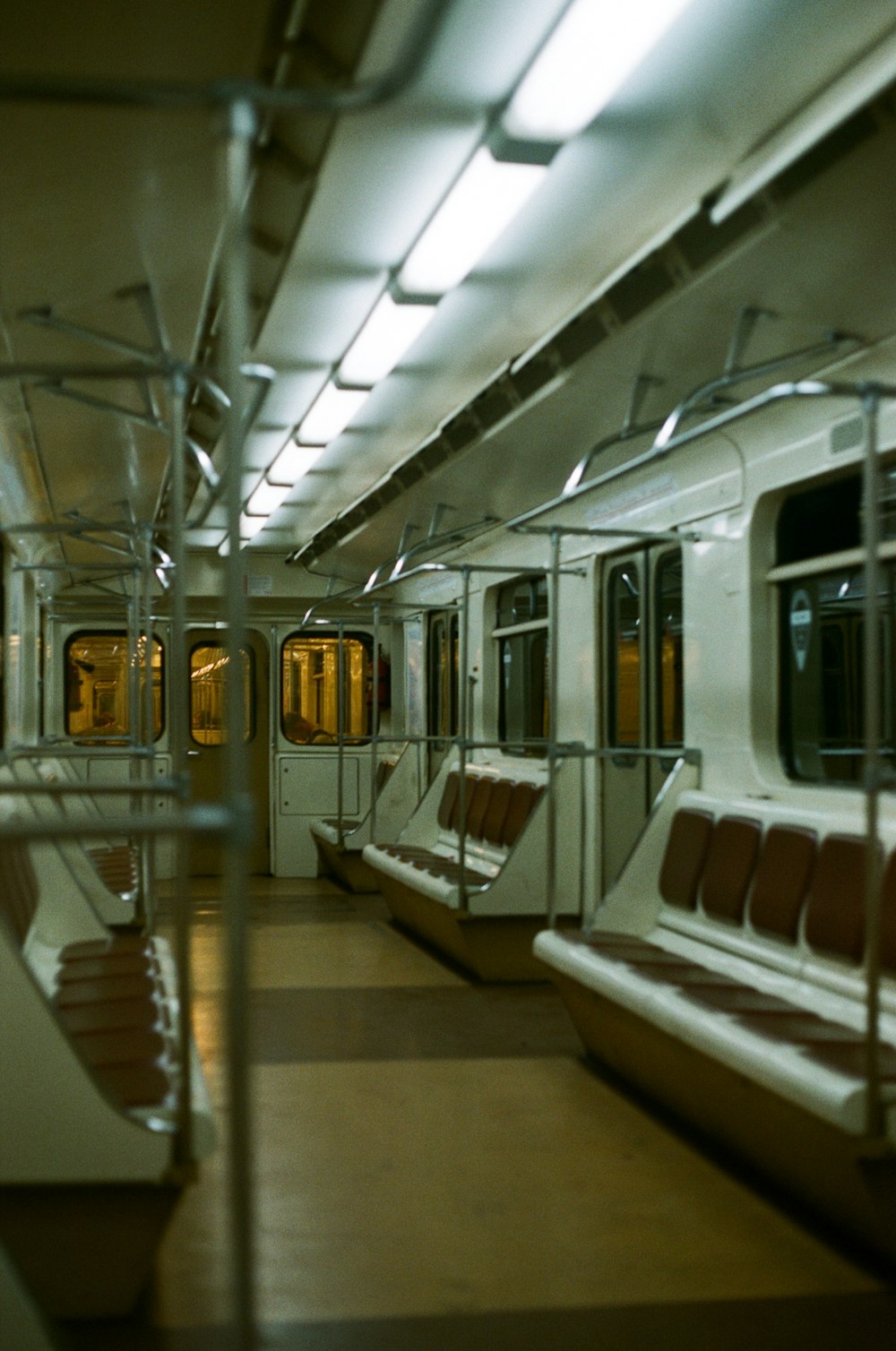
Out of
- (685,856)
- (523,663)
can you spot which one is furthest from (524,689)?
(685,856)

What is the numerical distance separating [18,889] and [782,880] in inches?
99.1

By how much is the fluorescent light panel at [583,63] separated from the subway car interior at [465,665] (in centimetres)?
1

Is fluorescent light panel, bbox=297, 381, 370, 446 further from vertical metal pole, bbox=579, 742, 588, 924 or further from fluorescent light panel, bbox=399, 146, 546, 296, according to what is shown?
vertical metal pole, bbox=579, 742, 588, 924

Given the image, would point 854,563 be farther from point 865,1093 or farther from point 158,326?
point 158,326

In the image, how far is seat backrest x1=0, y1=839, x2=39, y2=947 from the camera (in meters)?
3.96

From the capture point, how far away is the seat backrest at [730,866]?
15.8 ft

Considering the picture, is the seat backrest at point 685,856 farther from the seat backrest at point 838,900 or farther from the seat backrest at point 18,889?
the seat backrest at point 18,889

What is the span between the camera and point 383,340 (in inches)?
190

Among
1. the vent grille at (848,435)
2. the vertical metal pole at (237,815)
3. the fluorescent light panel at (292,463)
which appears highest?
the fluorescent light panel at (292,463)

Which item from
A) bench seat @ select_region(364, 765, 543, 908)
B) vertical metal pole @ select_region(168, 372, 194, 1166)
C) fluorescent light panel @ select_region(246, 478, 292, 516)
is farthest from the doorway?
vertical metal pole @ select_region(168, 372, 194, 1166)

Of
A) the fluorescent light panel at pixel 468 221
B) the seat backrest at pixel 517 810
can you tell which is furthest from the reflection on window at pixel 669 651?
the fluorescent light panel at pixel 468 221

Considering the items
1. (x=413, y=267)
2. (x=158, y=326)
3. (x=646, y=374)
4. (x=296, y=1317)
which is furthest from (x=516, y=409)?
(x=296, y=1317)

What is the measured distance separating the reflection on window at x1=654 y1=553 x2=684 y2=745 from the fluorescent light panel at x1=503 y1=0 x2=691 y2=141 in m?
3.12

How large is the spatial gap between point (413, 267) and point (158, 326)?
792 mm
